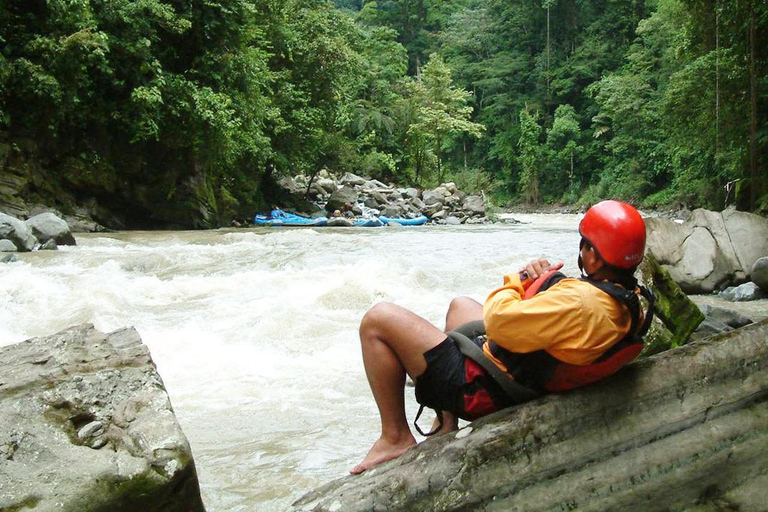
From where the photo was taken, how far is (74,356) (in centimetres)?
264

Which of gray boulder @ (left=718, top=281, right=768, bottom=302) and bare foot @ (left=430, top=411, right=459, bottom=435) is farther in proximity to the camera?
gray boulder @ (left=718, top=281, right=768, bottom=302)

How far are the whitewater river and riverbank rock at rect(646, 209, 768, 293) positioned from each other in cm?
121

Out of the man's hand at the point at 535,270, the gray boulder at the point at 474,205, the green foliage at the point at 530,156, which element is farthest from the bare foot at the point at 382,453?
the green foliage at the point at 530,156

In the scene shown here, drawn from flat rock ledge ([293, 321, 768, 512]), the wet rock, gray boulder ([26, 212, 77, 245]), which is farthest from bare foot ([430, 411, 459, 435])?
gray boulder ([26, 212, 77, 245])

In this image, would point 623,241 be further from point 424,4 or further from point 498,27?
point 424,4

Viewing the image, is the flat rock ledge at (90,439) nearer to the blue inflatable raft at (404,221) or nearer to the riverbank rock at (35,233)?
the riverbank rock at (35,233)

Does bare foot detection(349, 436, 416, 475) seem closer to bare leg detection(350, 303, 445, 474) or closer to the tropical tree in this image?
bare leg detection(350, 303, 445, 474)

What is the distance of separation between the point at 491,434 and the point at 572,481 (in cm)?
29

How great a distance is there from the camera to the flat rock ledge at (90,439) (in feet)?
6.48

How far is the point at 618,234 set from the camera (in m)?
2.06

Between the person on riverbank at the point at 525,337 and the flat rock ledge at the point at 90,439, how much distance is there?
65 cm

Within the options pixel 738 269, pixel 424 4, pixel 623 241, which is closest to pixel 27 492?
pixel 623 241

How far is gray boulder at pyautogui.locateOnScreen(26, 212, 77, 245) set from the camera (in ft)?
32.4

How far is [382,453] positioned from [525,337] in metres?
0.68
